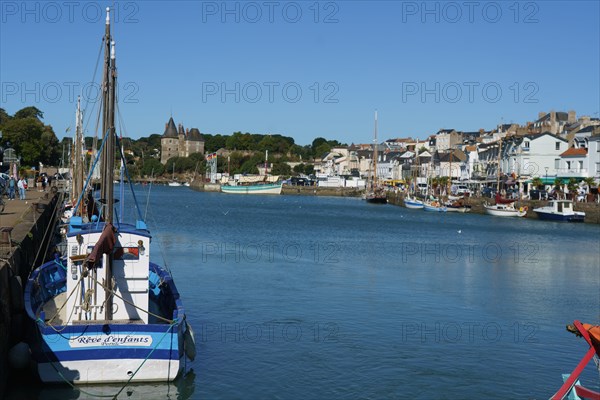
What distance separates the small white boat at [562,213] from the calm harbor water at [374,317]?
30.8 m

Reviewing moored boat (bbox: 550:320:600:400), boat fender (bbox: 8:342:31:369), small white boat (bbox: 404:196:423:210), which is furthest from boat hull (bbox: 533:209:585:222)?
boat fender (bbox: 8:342:31:369)

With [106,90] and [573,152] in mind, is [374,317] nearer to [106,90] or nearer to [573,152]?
[106,90]

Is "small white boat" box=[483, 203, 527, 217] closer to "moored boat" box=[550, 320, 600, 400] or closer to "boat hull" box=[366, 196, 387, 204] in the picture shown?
"boat hull" box=[366, 196, 387, 204]

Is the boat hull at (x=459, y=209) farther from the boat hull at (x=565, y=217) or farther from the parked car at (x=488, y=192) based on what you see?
the boat hull at (x=565, y=217)

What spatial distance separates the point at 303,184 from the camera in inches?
7392

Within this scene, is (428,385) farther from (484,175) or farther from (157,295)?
Answer: (484,175)

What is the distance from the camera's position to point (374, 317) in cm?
2530

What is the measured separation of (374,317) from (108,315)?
10884 millimetres

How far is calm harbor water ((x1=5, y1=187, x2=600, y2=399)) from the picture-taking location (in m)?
17.9

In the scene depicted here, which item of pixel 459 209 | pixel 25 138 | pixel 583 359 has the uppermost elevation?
pixel 25 138

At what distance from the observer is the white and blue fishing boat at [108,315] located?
616 inches

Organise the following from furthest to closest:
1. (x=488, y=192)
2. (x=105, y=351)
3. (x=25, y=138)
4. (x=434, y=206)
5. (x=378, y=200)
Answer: (x=378, y=200), (x=488, y=192), (x=434, y=206), (x=25, y=138), (x=105, y=351)

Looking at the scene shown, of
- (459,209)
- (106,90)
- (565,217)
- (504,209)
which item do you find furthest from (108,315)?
(459,209)

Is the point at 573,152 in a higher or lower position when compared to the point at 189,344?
higher
